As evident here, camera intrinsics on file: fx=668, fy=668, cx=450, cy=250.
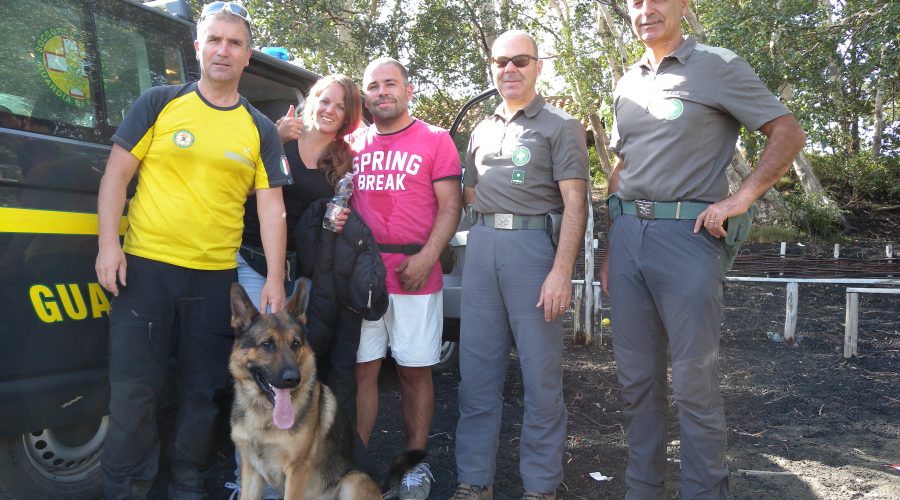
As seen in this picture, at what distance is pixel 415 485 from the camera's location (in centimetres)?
330

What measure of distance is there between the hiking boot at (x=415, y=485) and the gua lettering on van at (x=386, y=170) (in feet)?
4.61

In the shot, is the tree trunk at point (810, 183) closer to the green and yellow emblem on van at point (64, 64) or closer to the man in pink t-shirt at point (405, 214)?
the man in pink t-shirt at point (405, 214)

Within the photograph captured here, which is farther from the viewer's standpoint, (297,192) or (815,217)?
(815,217)

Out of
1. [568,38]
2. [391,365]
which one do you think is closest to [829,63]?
[568,38]

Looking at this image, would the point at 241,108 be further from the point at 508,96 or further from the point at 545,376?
the point at 545,376

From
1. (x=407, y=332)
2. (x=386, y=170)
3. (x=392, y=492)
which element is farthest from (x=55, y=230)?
(x=392, y=492)

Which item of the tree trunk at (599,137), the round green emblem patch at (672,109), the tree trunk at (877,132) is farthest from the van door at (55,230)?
the tree trunk at (877,132)

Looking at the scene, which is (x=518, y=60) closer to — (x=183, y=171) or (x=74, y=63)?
(x=183, y=171)

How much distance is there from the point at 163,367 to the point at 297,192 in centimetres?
105

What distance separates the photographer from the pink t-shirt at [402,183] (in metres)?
3.38

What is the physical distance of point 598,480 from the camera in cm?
350

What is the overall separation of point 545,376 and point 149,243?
183 cm

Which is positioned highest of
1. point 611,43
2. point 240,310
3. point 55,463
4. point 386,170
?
point 611,43

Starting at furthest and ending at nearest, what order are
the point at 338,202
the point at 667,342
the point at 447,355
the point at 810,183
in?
1. the point at 810,183
2. the point at 447,355
3. the point at 338,202
4. the point at 667,342
